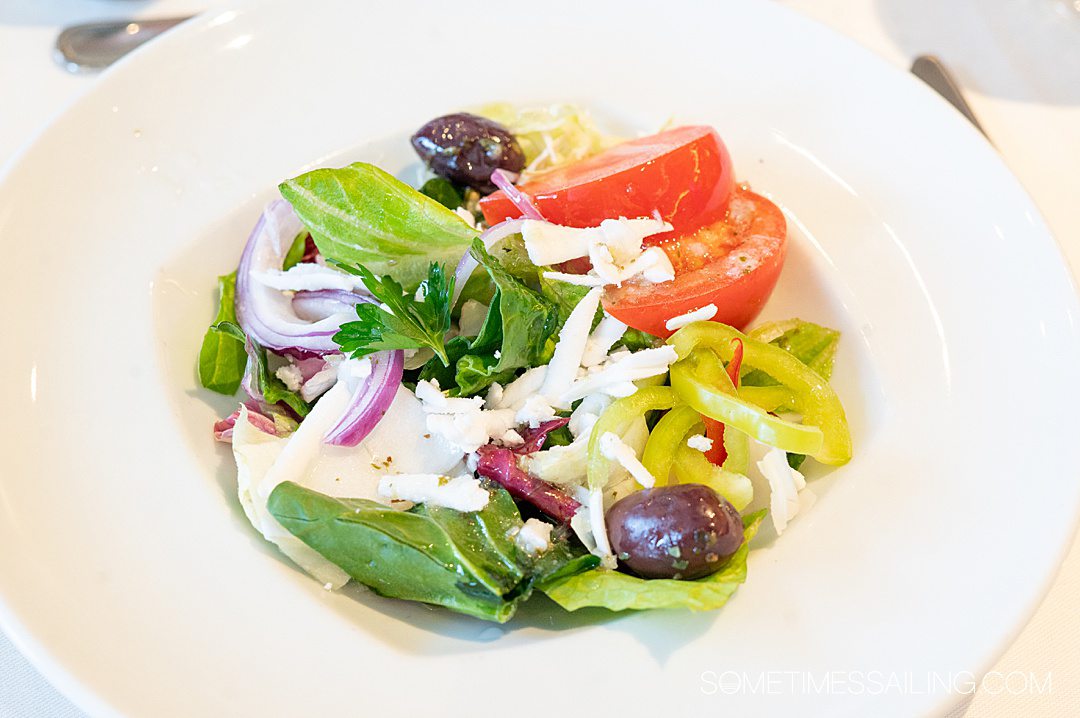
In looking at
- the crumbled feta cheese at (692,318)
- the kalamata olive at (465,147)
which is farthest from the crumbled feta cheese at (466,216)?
the crumbled feta cheese at (692,318)

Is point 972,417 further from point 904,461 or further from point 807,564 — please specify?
point 807,564

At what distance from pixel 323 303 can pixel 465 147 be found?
2.00 feet

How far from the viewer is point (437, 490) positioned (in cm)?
190

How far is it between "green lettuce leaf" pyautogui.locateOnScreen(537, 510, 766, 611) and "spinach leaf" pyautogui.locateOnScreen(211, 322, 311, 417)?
792 mm

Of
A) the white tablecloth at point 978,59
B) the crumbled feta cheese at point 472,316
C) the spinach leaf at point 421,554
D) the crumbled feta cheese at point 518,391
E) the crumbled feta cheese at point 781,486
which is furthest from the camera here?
the white tablecloth at point 978,59

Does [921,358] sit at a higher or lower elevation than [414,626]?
higher

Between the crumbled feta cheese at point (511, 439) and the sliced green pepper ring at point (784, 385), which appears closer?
the sliced green pepper ring at point (784, 385)

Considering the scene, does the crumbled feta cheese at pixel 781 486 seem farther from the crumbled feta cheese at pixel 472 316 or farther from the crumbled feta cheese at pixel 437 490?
the crumbled feta cheese at pixel 472 316

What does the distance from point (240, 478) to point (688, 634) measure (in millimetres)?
990

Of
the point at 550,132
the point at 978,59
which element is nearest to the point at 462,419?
the point at 550,132

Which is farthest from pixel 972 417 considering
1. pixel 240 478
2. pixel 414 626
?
pixel 240 478

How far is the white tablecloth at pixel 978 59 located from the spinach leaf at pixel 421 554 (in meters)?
1.49

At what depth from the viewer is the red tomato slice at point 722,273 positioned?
207cm

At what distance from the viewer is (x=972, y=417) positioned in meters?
1.95
